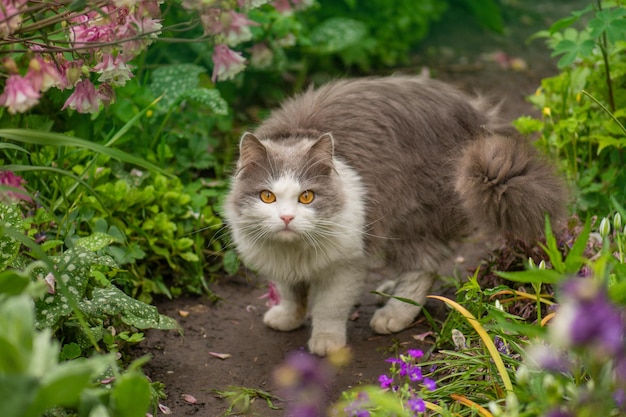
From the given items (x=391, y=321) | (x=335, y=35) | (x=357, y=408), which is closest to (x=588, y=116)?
(x=391, y=321)

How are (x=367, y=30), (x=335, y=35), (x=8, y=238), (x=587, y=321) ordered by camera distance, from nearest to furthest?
(x=587, y=321), (x=8, y=238), (x=335, y=35), (x=367, y=30)

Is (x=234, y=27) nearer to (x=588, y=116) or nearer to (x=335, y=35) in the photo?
(x=588, y=116)

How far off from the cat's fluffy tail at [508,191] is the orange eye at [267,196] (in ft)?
2.39

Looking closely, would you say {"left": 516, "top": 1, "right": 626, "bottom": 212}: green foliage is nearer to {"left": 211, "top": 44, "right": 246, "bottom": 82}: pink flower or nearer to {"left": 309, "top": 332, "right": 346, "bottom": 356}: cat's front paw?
{"left": 309, "top": 332, "right": 346, "bottom": 356}: cat's front paw

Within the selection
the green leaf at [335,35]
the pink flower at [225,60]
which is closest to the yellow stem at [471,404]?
the pink flower at [225,60]

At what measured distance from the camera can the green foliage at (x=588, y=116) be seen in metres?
3.74

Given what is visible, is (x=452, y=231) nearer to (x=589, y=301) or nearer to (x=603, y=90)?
(x=603, y=90)

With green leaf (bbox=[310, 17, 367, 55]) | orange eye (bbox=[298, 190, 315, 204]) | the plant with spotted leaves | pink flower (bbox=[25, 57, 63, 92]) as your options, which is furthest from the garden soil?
green leaf (bbox=[310, 17, 367, 55])

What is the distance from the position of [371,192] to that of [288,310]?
0.69 meters

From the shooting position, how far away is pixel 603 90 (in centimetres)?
404

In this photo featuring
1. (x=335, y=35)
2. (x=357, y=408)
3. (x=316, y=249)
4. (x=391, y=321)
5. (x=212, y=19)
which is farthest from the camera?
(x=335, y=35)

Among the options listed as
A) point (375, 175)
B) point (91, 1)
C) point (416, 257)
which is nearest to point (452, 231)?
point (416, 257)

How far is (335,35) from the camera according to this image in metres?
5.74

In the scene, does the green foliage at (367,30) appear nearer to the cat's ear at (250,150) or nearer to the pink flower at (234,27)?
the cat's ear at (250,150)
